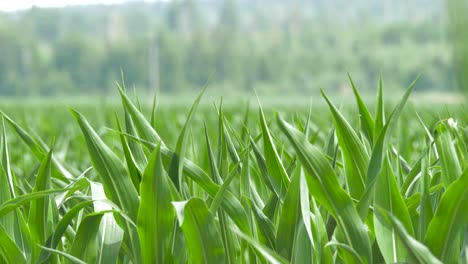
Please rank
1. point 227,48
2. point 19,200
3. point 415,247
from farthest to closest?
1. point 227,48
2. point 19,200
3. point 415,247

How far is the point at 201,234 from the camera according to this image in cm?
48

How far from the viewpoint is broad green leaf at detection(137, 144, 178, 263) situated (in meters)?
0.47

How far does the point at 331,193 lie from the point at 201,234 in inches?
4.0

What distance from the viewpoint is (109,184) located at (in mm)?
536

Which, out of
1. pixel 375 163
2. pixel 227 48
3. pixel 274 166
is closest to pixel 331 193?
pixel 375 163

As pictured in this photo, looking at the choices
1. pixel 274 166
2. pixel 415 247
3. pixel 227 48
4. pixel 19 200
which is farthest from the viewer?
pixel 227 48

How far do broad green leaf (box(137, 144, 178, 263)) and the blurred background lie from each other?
27.4 metres

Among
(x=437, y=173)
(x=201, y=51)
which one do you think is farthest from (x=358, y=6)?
(x=437, y=173)

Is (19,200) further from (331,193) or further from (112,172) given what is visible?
(331,193)

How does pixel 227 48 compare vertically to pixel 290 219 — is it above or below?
above

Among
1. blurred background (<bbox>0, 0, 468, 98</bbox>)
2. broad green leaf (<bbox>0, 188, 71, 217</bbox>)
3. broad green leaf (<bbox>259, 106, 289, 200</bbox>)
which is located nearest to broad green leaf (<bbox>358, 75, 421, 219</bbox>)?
broad green leaf (<bbox>259, 106, 289, 200</bbox>)

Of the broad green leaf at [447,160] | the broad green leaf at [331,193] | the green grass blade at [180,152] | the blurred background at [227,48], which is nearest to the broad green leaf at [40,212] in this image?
the green grass blade at [180,152]

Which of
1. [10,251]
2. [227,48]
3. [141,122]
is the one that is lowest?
[10,251]

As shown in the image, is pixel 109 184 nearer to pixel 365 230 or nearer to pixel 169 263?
pixel 169 263
